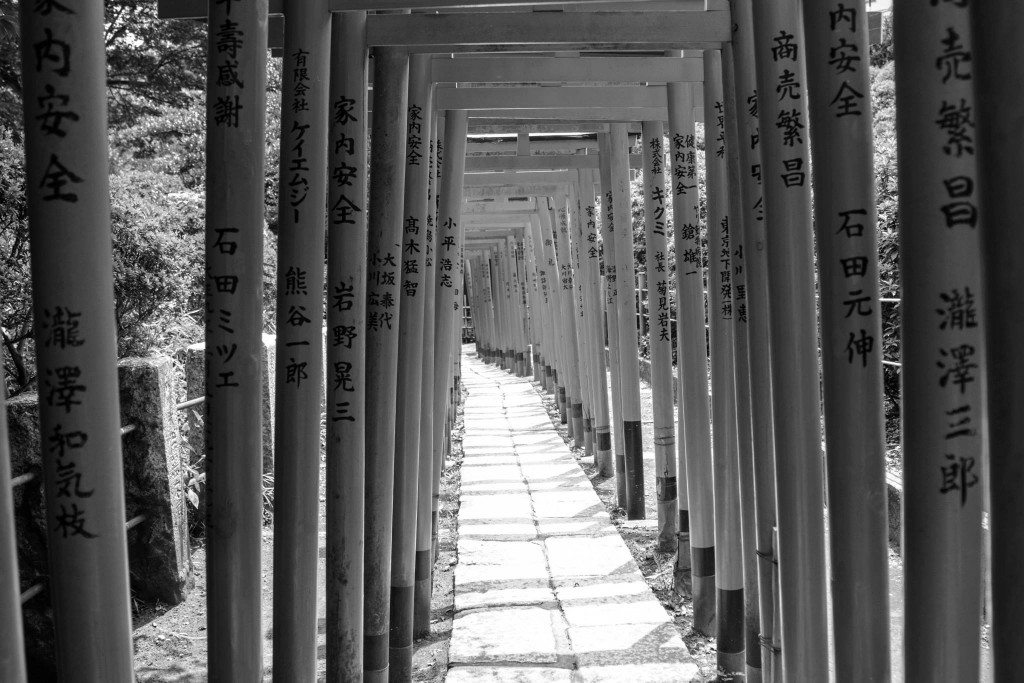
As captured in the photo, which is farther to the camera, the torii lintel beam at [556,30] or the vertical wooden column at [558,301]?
the vertical wooden column at [558,301]

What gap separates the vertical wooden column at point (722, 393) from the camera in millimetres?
4332

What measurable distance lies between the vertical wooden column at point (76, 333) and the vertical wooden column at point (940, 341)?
1585 mm

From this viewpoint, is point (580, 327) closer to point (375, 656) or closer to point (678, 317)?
point (678, 317)

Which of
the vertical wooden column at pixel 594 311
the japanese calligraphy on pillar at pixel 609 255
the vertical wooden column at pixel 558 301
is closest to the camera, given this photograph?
the japanese calligraphy on pillar at pixel 609 255

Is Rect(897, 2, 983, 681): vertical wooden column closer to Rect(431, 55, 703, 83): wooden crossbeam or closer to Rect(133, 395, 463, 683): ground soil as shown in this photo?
Rect(431, 55, 703, 83): wooden crossbeam

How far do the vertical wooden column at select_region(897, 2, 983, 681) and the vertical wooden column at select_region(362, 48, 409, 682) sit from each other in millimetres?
2331

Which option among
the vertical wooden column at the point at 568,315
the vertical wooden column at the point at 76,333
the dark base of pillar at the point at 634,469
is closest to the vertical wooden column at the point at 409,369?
the vertical wooden column at the point at 76,333

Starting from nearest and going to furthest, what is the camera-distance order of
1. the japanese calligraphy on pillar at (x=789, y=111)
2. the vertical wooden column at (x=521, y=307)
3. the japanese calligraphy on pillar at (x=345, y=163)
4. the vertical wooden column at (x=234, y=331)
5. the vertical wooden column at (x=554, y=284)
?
the vertical wooden column at (x=234, y=331)
the japanese calligraphy on pillar at (x=789, y=111)
the japanese calligraphy on pillar at (x=345, y=163)
the vertical wooden column at (x=554, y=284)
the vertical wooden column at (x=521, y=307)

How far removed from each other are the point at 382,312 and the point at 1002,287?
2.74 m

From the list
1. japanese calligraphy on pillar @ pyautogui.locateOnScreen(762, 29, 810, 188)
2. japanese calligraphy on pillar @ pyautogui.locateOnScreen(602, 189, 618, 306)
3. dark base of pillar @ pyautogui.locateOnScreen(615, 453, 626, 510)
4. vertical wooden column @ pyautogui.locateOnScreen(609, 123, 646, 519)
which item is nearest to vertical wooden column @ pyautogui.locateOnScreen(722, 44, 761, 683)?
japanese calligraphy on pillar @ pyautogui.locateOnScreen(762, 29, 810, 188)

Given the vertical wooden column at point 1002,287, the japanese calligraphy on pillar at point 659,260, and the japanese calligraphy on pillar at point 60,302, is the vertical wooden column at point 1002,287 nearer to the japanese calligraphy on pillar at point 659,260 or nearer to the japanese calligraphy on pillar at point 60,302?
the japanese calligraphy on pillar at point 60,302

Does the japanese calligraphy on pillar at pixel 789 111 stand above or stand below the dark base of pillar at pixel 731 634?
above

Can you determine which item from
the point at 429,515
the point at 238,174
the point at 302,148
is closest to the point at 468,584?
the point at 429,515

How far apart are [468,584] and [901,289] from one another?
4846 millimetres
